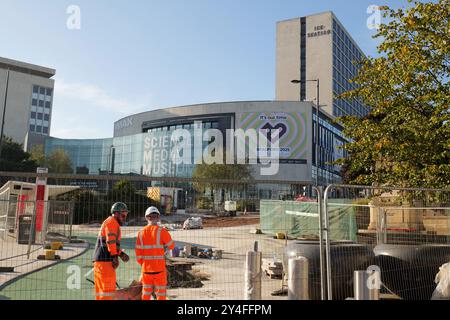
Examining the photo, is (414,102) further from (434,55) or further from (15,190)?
(15,190)

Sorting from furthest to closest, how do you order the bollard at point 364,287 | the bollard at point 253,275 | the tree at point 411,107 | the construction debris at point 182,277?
1. the tree at point 411,107
2. the construction debris at point 182,277
3. the bollard at point 253,275
4. the bollard at point 364,287

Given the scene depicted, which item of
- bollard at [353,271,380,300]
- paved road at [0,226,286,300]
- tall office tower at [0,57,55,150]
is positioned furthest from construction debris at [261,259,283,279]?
tall office tower at [0,57,55,150]

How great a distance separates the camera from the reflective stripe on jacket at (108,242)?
6.00 meters

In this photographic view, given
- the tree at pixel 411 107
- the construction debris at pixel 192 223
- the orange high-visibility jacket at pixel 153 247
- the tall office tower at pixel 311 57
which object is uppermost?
the tall office tower at pixel 311 57

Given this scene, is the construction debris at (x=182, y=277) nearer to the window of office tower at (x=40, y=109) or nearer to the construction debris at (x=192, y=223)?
the construction debris at (x=192, y=223)

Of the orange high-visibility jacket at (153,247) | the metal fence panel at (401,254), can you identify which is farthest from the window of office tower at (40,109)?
the orange high-visibility jacket at (153,247)

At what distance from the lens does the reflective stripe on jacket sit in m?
6.00

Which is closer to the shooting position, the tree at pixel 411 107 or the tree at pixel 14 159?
the tree at pixel 411 107

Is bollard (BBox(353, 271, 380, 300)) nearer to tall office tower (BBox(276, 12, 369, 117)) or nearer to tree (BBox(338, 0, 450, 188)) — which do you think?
tree (BBox(338, 0, 450, 188))

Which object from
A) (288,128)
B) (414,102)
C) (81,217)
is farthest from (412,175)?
(288,128)

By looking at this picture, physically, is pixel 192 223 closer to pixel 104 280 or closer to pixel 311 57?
pixel 104 280

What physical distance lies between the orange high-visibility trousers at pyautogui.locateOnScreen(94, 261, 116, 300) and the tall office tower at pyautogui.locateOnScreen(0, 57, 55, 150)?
102 m

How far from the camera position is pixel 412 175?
1242 cm

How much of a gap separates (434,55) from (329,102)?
283 feet
